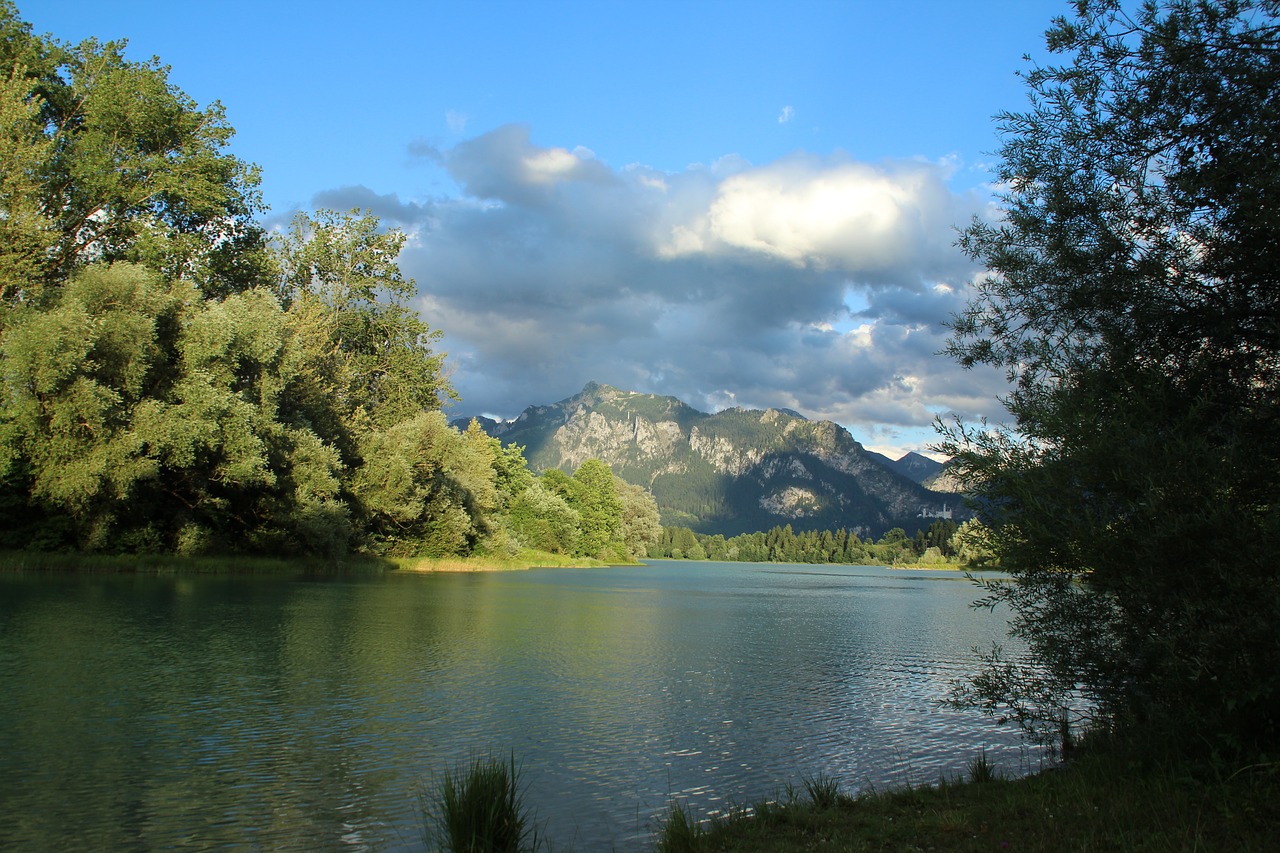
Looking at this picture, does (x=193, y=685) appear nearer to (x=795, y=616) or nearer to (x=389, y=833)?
(x=389, y=833)

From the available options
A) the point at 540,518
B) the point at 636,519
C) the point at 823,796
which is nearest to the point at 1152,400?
the point at 823,796

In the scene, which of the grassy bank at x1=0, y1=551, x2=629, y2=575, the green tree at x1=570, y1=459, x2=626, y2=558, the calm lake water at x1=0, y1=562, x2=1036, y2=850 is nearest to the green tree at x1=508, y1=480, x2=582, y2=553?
the green tree at x1=570, y1=459, x2=626, y2=558

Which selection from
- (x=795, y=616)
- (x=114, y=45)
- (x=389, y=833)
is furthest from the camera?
(x=114, y=45)

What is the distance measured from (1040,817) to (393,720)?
385 inches

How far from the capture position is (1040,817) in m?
8.16

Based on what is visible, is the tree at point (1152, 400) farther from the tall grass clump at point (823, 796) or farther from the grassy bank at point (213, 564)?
the grassy bank at point (213, 564)

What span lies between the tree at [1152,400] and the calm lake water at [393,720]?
3426mm

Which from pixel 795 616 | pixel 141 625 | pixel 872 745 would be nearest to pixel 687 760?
pixel 872 745

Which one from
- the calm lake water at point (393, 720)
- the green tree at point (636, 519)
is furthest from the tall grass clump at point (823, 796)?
the green tree at point (636, 519)

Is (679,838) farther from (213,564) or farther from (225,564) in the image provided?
(225,564)

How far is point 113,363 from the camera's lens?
37438 mm

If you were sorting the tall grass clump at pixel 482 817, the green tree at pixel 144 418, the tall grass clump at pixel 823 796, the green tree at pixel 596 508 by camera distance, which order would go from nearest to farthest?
the tall grass clump at pixel 482 817
the tall grass clump at pixel 823 796
the green tree at pixel 144 418
the green tree at pixel 596 508

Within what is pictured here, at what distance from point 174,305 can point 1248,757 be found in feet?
150

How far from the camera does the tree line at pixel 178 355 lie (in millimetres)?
36188
